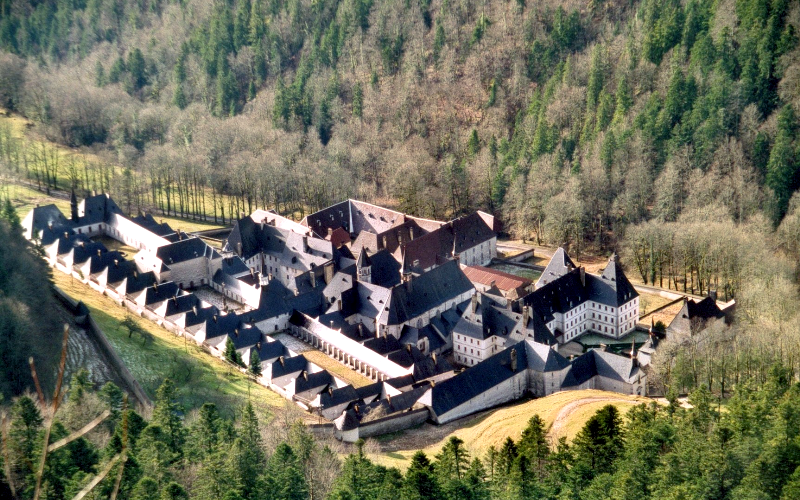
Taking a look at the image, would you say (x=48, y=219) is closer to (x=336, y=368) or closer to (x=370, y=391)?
(x=336, y=368)

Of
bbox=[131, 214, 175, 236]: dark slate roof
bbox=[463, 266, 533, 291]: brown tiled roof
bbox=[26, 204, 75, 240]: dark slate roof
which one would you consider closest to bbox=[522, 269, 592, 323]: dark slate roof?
bbox=[463, 266, 533, 291]: brown tiled roof

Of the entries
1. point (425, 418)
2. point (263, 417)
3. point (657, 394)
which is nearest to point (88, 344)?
point (263, 417)

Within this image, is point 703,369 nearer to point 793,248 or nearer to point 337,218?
point 793,248

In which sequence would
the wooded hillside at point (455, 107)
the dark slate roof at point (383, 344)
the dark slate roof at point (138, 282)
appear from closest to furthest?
the dark slate roof at point (383, 344) < the dark slate roof at point (138, 282) < the wooded hillside at point (455, 107)

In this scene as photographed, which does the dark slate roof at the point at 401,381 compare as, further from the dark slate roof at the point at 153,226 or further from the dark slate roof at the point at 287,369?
the dark slate roof at the point at 153,226

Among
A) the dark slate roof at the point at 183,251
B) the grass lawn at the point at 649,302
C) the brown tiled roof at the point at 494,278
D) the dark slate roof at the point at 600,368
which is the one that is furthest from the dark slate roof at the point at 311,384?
the grass lawn at the point at 649,302

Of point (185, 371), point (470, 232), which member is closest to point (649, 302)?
point (470, 232)

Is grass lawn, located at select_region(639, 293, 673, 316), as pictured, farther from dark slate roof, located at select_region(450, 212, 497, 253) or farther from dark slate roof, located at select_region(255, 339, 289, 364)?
dark slate roof, located at select_region(255, 339, 289, 364)
